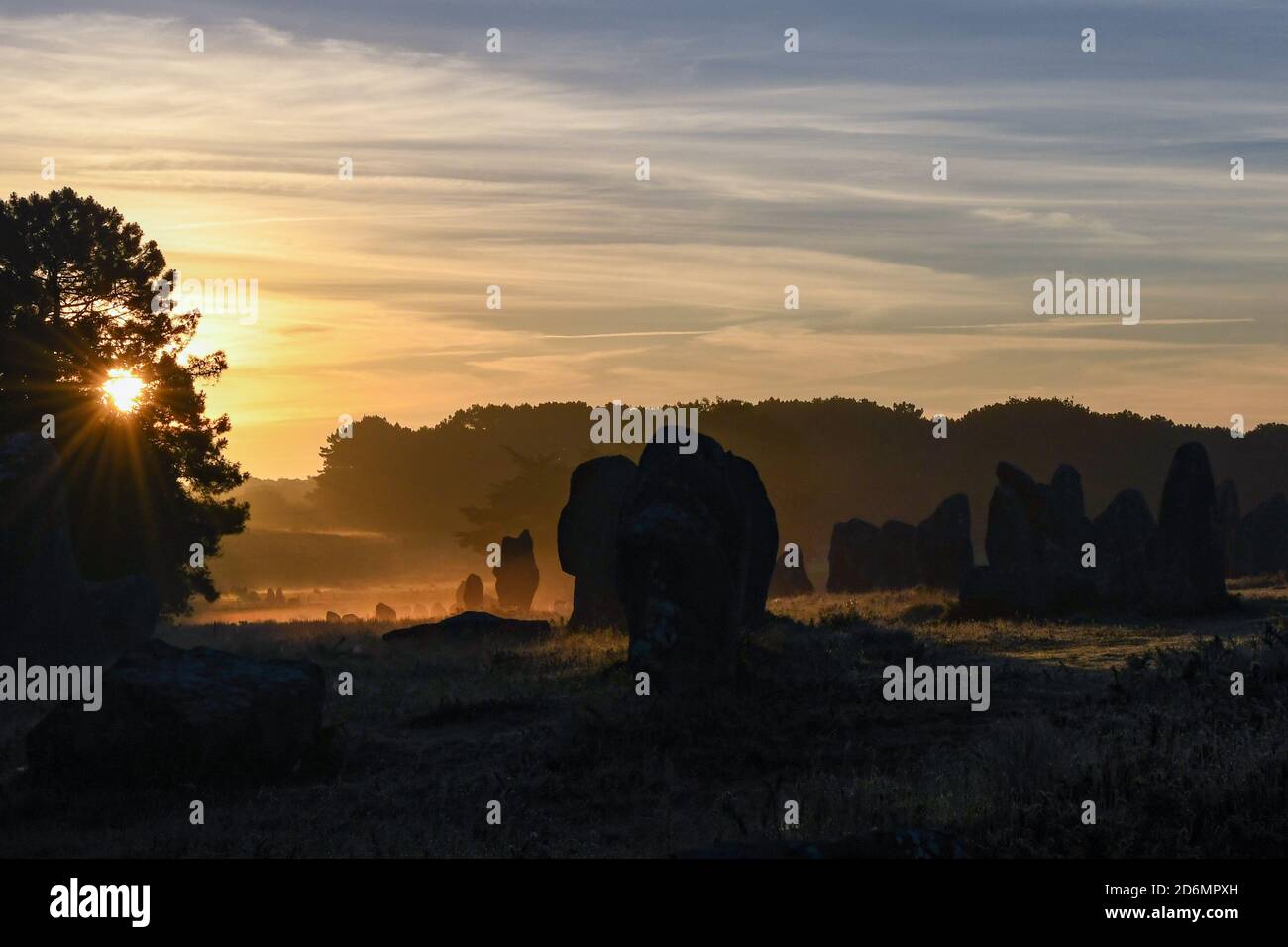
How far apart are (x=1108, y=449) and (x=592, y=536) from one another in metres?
89.2

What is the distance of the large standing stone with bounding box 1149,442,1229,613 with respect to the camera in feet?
104

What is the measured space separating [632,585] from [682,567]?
0.82m

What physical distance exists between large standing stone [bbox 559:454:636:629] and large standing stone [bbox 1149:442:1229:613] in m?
11.6

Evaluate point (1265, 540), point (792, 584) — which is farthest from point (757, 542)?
point (1265, 540)

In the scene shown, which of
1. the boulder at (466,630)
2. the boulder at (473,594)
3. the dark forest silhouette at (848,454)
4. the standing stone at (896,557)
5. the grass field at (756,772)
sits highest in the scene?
the dark forest silhouette at (848,454)

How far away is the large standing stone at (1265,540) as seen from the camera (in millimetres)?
49750

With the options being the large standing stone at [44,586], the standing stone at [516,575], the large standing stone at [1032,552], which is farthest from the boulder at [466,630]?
the standing stone at [516,575]

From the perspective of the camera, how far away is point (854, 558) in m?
50.9

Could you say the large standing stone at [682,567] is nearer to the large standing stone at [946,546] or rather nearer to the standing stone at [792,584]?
the large standing stone at [946,546]

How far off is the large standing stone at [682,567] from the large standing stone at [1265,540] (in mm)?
33301

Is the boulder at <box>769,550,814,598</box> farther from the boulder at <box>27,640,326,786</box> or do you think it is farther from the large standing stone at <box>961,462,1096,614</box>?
the boulder at <box>27,640,326,786</box>

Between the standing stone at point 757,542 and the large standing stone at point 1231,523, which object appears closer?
the standing stone at point 757,542
